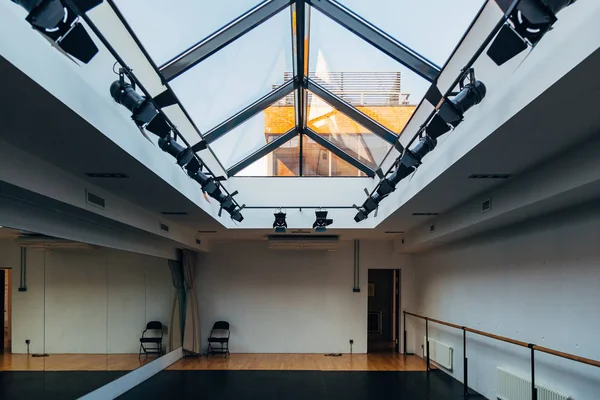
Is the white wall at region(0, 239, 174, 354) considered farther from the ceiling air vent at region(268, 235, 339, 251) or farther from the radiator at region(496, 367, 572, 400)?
the radiator at region(496, 367, 572, 400)

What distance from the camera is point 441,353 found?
8.57 m

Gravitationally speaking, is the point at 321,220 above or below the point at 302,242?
above

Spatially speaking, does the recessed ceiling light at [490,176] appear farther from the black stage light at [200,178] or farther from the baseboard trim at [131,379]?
the baseboard trim at [131,379]

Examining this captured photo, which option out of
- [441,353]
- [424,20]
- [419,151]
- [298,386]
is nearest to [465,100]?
[419,151]

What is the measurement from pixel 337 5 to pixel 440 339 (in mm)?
6286

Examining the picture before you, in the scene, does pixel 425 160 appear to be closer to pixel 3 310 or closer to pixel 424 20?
pixel 424 20

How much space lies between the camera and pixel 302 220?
949 cm

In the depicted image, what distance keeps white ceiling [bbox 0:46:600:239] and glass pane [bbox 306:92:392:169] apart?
2665 mm

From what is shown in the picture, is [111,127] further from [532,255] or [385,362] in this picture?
[385,362]

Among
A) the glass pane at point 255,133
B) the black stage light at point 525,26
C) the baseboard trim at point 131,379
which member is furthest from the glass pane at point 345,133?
the black stage light at point 525,26

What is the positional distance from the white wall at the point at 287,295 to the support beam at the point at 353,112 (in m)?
4.26

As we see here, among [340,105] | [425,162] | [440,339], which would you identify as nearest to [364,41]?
[425,162]

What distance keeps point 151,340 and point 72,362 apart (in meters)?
2.69

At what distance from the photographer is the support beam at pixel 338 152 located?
30.2ft
